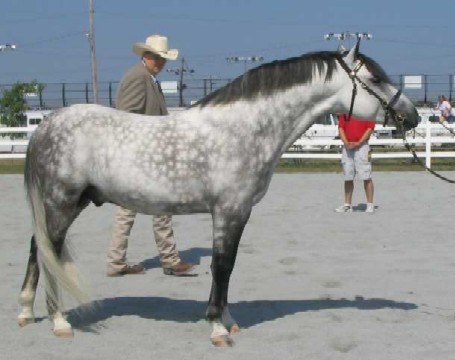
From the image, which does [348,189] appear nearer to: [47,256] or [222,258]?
[222,258]

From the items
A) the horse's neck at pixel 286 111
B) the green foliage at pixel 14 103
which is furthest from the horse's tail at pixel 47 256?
the green foliage at pixel 14 103

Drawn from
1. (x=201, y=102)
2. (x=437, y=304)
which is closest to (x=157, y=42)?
(x=201, y=102)

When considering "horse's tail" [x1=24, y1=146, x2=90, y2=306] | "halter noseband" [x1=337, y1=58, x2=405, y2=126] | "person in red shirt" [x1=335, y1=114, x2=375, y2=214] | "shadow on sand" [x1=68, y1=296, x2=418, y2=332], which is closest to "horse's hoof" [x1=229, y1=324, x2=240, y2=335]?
"shadow on sand" [x1=68, y1=296, x2=418, y2=332]

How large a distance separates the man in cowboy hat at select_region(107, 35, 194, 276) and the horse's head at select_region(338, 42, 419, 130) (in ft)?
6.35

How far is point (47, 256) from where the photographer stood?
4.91 meters

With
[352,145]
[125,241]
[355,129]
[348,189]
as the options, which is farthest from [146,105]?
[348,189]

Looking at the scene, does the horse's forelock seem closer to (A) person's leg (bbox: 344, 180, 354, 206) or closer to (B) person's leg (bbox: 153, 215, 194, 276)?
(B) person's leg (bbox: 153, 215, 194, 276)

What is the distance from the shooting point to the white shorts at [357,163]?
1091 cm

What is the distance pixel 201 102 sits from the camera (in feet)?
16.1

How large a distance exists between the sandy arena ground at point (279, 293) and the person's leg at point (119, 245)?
5.2 inches

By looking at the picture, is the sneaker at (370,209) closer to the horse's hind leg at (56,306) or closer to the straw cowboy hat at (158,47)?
the straw cowboy hat at (158,47)

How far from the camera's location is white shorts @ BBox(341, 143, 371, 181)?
430 inches

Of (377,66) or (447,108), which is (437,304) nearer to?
(377,66)

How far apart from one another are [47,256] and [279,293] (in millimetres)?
2091
